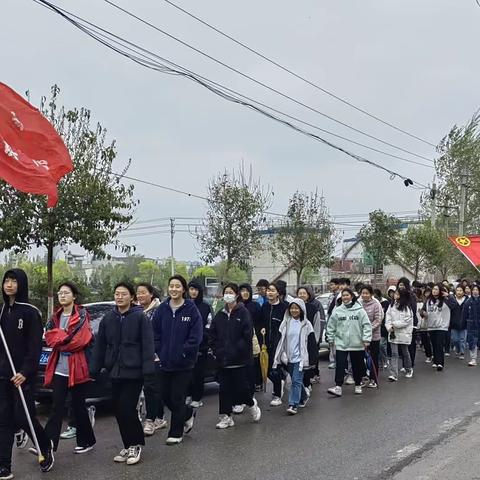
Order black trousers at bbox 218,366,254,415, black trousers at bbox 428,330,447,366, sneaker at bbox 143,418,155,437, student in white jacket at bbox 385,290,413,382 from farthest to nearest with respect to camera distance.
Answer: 1. black trousers at bbox 428,330,447,366
2. student in white jacket at bbox 385,290,413,382
3. black trousers at bbox 218,366,254,415
4. sneaker at bbox 143,418,155,437

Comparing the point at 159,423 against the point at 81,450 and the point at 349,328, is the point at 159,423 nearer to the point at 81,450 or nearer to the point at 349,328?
the point at 81,450

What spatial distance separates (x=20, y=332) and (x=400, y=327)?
7.94 meters

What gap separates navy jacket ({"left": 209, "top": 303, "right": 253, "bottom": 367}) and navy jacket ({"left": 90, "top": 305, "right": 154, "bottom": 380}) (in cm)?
169

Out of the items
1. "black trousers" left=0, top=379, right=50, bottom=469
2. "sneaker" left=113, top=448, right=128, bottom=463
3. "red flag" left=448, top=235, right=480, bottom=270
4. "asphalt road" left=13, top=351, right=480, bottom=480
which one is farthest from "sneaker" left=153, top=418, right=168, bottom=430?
"red flag" left=448, top=235, right=480, bottom=270

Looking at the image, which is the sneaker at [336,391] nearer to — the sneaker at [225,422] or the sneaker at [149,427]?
the sneaker at [225,422]

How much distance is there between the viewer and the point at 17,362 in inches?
249

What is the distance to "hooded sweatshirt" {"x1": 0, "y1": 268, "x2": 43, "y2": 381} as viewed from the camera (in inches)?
247

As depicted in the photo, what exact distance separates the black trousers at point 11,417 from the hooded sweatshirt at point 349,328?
211 inches

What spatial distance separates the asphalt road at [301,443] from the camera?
20.8 feet

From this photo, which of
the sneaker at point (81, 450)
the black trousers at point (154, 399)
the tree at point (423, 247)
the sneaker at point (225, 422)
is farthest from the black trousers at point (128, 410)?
the tree at point (423, 247)

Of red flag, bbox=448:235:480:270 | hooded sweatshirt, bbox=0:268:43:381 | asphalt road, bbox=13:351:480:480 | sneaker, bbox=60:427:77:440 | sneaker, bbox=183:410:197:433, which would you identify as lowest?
asphalt road, bbox=13:351:480:480

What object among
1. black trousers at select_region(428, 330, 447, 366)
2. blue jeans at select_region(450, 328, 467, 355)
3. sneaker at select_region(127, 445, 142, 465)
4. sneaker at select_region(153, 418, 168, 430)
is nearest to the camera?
sneaker at select_region(127, 445, 142, 465)

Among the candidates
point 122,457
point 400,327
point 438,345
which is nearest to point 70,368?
point 122,457

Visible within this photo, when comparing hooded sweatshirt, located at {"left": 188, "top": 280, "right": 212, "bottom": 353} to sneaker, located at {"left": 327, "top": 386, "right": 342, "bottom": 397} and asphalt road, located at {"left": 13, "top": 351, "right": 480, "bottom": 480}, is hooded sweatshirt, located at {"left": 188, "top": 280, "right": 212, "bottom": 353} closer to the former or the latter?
asphalt road, located at {"left": 13, "top": 351, "right": 480, "bottom": 480}
